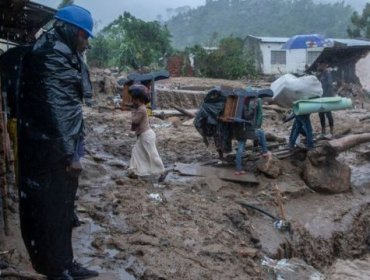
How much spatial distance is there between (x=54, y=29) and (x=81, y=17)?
201 millimetres

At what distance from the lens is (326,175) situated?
781 cm

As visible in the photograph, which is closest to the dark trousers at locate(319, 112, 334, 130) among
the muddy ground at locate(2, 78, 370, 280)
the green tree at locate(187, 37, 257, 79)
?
the muddy ground at locate(2, 78, 370, 280)

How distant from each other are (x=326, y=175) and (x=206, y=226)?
3.21m

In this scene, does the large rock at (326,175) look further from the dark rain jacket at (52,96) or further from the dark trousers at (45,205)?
the dark rain jacket at (52,96)

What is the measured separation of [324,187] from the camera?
770cm

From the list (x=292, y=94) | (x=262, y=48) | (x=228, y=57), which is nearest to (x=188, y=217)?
(x=292, y=94)

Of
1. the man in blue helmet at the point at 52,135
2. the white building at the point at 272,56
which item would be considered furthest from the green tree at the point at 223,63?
the man in blue helmet at the point at 52,135

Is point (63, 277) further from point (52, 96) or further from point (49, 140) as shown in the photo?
point (52, 96)

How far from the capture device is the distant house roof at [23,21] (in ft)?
17.3

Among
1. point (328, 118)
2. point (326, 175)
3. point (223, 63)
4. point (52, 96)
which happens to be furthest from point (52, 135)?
point (223, 63)

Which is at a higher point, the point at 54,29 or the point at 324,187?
the point at 54,29

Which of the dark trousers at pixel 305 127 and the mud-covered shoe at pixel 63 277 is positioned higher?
the dark trousers at pixel 305 127

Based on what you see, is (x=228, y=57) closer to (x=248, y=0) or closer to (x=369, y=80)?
(x=369, y=80)

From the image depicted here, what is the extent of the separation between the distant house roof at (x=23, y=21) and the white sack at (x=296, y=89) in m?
4.19
